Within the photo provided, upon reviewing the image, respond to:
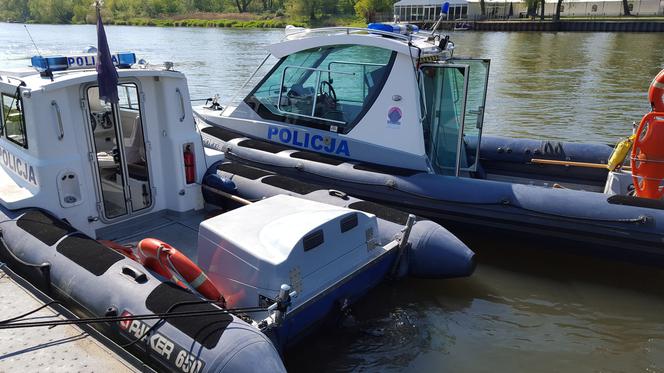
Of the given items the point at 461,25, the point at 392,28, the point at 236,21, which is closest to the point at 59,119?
the point at 392,28

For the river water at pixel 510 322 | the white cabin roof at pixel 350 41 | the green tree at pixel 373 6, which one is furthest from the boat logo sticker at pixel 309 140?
the green tree at pixel 373 6

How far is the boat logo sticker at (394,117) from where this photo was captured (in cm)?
680

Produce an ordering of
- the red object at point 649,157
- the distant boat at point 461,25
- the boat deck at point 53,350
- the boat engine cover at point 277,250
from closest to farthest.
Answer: the boat deck at point 53,350
the boat engine cover at point 277,250
the red object at point 649,157
the distant boat at point 461,25

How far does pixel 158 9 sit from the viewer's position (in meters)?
72.4

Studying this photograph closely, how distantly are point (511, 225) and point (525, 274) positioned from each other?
2.02 feet

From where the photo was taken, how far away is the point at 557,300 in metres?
5.75

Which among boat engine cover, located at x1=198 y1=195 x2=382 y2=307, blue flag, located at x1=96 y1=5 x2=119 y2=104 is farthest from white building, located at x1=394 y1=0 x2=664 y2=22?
boat engine cover, located at x1=198 y1=195 x2=382 y2=307

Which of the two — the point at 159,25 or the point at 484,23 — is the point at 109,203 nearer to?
the point at 484,23

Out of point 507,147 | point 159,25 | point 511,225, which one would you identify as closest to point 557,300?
point 511,225

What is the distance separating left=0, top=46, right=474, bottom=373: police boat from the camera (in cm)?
372

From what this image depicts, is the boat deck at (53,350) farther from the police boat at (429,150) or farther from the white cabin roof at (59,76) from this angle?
the police boat at (429,150)

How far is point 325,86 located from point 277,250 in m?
3.89

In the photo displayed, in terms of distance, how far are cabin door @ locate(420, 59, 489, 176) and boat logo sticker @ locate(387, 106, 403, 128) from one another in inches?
11.6

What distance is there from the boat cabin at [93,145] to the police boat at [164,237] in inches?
0.5
